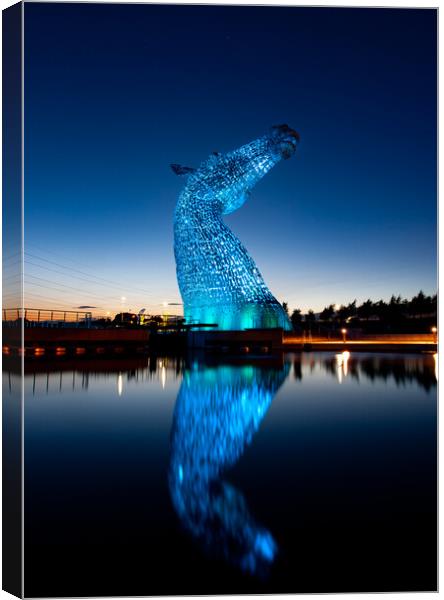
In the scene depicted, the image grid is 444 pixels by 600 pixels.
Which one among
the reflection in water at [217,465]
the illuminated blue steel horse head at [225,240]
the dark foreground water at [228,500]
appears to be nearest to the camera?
the dark foreground water at [228,500]

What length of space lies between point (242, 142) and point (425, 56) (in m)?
16.8

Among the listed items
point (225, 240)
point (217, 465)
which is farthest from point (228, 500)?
point (225, 240)

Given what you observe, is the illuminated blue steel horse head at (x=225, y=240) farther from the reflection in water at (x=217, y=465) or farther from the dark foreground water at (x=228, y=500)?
the dark foreground water at (x=228, y=500)

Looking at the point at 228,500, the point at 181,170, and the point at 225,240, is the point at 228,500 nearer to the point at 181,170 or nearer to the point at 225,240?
the point at 225,240

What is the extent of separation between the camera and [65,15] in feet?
11.5

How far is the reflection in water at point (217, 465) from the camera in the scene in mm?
2143

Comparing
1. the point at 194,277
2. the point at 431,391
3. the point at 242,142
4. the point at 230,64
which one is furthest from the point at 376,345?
the point at 230,64

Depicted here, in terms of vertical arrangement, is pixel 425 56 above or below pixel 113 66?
below

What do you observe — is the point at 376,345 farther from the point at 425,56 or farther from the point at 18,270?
the point at 18,270

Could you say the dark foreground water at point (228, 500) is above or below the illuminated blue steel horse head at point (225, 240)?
below

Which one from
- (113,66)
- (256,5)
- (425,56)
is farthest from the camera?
(113,66)

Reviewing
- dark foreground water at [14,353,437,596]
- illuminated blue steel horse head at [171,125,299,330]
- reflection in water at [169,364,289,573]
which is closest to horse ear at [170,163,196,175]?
illuminated blue steel horse head at [171,125,299,330]

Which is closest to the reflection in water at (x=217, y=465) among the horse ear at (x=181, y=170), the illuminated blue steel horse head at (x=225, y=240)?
the illuminated blue steel horse head at (x=225, y=240)

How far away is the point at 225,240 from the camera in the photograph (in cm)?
1938
